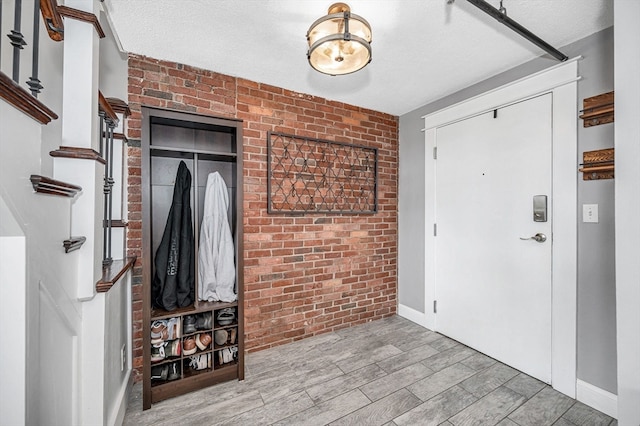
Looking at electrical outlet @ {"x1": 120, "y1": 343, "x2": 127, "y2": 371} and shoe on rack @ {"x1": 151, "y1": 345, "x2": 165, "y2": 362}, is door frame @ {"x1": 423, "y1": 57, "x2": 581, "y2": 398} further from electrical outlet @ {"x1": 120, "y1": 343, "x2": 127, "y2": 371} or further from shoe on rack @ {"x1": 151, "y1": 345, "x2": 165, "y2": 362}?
electrical outlet @ {"x1": 120, "y1": 343, "x2": 127, "y2": 371}

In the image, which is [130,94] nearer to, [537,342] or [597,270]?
[597,270]

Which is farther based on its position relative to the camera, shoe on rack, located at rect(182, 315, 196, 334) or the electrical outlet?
shoe on rack, located at rect(182, 315, 196, 334)

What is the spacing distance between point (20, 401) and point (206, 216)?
1.32 meters

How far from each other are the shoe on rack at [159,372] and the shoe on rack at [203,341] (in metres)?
0.24

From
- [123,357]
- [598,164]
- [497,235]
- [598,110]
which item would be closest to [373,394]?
[497,235]

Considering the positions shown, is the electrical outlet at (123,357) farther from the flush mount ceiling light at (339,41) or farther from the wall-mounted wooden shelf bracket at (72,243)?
the flush mount ceiling light at (339,41)

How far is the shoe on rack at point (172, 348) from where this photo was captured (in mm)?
1920

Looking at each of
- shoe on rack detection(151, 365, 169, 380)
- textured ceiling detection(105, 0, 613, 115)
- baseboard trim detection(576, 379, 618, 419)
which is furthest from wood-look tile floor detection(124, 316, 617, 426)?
textured ceiling detection(105, 0, 613, 115)

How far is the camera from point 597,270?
1.77m

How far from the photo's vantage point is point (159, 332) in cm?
188

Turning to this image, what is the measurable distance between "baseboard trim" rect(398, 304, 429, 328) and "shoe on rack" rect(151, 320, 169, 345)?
7.90ft

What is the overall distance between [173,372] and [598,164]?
3.07 meters

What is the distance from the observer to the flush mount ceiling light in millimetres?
1246

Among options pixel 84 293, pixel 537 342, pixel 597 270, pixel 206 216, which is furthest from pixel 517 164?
pixel 84 293
